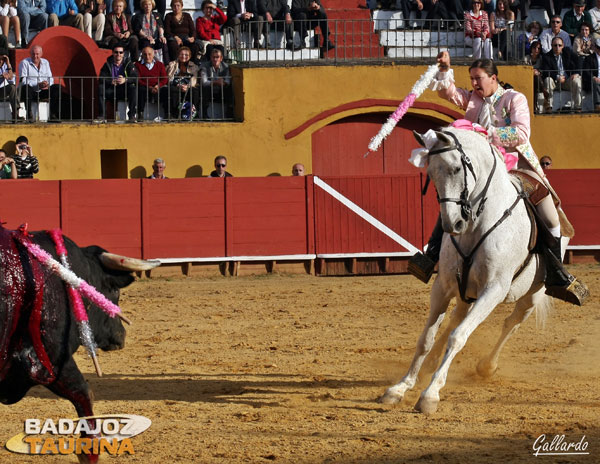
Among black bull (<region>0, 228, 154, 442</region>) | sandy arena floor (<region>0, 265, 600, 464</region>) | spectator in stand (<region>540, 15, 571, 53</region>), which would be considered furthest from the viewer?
spectator in stand (<region>540, 15, 571, 53</region>)

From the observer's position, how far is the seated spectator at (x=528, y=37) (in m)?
15.7

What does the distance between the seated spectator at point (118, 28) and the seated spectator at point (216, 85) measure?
1193 millimetres

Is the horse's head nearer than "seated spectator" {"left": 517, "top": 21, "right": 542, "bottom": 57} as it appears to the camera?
Yes

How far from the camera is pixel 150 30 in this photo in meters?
15.1

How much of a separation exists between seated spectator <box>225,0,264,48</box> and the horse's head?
31.6 feet

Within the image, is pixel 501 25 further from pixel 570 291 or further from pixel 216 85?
pixel 570 291

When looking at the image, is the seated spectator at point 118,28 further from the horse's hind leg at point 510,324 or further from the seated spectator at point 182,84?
the horse's hind leg at point 510,324

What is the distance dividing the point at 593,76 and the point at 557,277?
1038cm

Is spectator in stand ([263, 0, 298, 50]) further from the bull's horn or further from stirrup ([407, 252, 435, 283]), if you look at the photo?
the bull's horn

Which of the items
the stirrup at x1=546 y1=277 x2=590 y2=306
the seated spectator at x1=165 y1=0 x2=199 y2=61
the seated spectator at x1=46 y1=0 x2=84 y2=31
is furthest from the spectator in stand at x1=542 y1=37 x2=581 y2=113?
the stirrup at x1=546 y1=277 x2=590 y2=306

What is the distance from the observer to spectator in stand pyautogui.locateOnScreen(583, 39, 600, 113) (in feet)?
51.6

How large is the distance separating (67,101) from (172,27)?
6.08 ft
